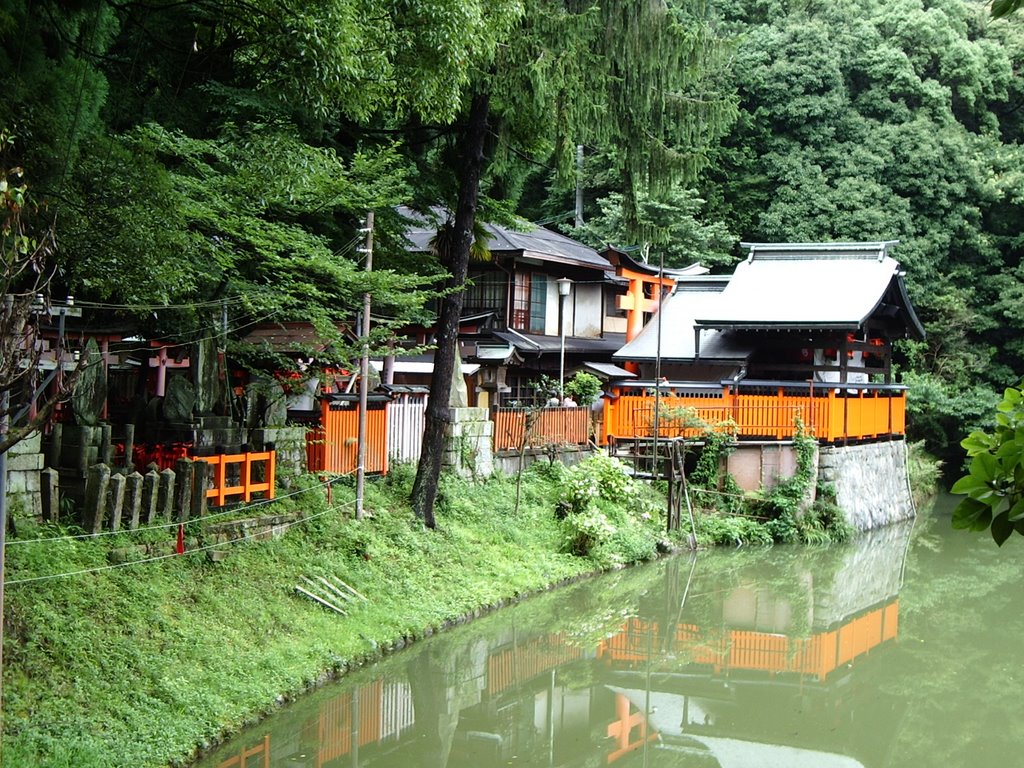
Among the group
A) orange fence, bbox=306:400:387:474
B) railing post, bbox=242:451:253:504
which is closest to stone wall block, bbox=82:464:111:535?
railing post, bbox=242:451:253:504

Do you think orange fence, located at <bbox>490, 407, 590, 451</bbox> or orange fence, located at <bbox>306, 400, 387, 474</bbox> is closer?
orange fence, located at <bbox>306, 400, 387, 474</bbox>

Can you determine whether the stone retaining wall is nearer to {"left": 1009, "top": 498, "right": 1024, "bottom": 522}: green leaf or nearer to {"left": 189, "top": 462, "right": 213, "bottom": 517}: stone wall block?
{"left": 189, "top": 462, "right": 213, "bottom": 517}: stone wall block

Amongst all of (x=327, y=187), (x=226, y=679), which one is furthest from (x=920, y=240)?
(x=226, y=679)

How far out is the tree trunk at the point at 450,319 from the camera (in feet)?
49.0

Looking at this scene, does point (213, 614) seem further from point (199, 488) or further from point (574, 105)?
point (574, 105)

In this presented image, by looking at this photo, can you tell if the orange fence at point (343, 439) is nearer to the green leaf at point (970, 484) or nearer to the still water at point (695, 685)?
the still water at point (695, 685)

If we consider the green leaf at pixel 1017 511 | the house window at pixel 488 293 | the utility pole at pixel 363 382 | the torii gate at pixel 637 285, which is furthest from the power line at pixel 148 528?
the torii gate at pixel 637 285

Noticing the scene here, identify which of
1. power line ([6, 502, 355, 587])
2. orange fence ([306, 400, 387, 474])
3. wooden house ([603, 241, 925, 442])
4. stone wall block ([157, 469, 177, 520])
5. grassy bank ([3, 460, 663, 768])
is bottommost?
grassy bank ([3, 460, 663, 768])

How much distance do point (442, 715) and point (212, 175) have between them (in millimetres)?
6231

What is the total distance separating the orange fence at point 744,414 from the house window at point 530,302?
218 inches

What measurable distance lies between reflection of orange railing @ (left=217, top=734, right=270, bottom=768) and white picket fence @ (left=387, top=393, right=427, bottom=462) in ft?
25.3

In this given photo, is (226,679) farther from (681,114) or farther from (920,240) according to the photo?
(920,240)

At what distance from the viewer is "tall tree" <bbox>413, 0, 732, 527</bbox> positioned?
1389 centimetres

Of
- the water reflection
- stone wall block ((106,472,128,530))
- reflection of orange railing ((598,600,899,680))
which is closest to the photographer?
the water reflection
